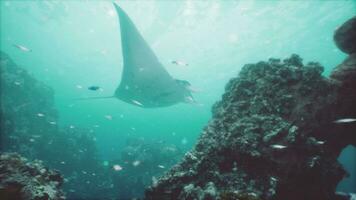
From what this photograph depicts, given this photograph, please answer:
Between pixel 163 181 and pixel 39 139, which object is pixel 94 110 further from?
pixel 163 181

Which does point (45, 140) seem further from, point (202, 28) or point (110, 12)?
point (202, 28)

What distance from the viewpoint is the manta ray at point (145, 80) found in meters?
8.20

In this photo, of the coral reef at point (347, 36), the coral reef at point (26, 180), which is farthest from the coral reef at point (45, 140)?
the coral reef at point (347, 36)

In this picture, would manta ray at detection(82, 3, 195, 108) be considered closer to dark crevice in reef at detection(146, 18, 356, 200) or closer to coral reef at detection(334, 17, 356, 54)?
dark crevice in reef at detection(146, 18, 356, 200)

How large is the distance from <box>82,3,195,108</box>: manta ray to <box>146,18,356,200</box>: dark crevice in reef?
3.40m

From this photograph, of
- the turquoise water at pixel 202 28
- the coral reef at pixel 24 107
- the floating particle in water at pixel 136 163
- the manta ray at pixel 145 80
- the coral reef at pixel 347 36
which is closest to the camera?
the coral reef at pixel 347 36

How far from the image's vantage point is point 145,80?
8.83 metres

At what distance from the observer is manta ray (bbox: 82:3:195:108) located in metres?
8.20

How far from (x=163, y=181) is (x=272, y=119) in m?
2.38

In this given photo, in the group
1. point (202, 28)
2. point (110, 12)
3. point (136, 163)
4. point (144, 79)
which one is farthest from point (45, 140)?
point (202, 28)

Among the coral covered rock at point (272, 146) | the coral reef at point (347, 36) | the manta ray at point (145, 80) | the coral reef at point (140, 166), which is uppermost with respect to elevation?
the coral reef at point (347, 36)

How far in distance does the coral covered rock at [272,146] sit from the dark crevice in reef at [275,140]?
1 centimetres

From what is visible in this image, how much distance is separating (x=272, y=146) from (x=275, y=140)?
8.9 inches

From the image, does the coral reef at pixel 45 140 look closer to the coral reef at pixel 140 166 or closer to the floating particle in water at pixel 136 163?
the coral reef at pixel 140 166
